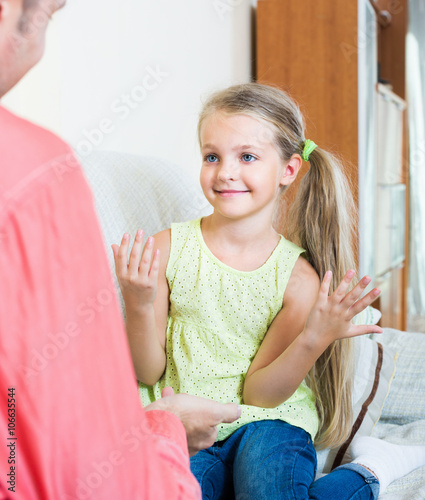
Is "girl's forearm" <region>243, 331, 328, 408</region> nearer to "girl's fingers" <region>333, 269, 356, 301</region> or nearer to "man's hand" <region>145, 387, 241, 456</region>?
"girl's fingers" <region>333, 269, 356, 301</region>

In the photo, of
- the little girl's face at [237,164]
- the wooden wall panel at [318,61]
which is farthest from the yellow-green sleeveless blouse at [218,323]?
the wooden wall panel at [318,61]

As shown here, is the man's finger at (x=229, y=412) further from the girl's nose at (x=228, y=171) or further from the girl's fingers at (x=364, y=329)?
the girl's nose at (x=228, y=171)

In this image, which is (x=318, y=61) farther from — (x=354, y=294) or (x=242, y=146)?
(x=354, y=294)

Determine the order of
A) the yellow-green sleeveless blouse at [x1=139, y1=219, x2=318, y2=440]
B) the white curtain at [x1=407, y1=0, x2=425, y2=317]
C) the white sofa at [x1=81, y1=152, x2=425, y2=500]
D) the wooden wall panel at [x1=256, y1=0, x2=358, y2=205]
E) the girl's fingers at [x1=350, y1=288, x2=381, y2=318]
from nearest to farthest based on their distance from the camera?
the girl's fingers at [x1=350, y1=288, x2=381, y2=318] < the yellow-green sleeveless blouse at [x1=139, y1=219, x2=318, y2=440] < the white sofa at [x1=81, y1=152, x2=425, y2=500] < the wooden wall panel at [x1=256, y1=0, x2=358, y2=205] < the white curtain at [x1=407, y1=0, x2=425, y2=317]

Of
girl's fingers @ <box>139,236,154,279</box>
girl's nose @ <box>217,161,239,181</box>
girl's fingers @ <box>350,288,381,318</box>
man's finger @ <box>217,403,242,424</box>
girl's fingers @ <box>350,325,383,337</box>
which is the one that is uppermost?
girl's nose @ <box>217,161,239,181</box>

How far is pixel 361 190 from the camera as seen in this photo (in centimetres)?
268

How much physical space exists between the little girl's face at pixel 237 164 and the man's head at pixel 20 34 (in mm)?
679

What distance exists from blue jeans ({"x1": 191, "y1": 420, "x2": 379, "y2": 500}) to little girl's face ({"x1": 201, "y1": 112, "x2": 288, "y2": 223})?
42 cm

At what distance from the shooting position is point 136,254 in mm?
1034

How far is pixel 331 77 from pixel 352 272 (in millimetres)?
1924

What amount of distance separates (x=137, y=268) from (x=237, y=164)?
0.30 m

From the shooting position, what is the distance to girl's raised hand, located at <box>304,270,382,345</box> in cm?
101

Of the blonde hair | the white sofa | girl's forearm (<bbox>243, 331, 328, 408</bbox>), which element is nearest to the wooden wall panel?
the white sofa

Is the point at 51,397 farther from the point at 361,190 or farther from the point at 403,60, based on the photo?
the point at 403,60
